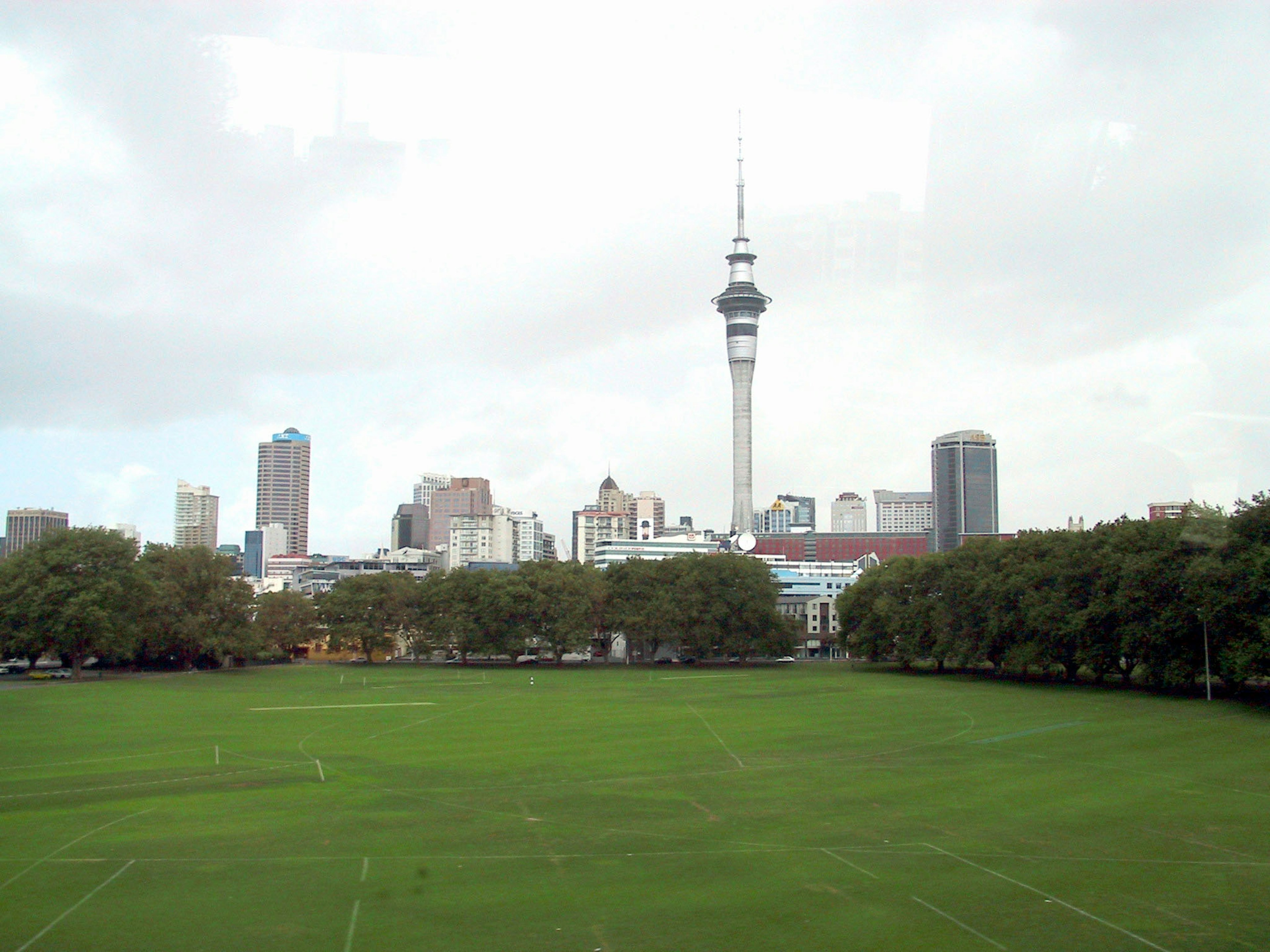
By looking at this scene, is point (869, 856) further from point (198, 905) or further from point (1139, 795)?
point (198, 905)

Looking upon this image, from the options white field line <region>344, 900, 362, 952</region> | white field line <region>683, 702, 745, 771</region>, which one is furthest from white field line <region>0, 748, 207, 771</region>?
white field line <region>344, 900, 362, 952</region>

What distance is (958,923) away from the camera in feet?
55.3

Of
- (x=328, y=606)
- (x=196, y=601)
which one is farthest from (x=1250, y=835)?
(x=328, y=606)

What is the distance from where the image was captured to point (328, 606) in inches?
4660

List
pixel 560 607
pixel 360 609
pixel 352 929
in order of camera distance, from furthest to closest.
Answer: pixel 360 609, pixel 560 607, pixel 352 929

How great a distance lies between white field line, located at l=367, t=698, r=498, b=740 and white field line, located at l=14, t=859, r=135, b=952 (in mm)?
22149

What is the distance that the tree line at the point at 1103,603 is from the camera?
2082 inches

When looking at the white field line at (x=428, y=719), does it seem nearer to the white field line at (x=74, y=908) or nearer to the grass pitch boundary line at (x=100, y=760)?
the grass pitch boundary line at (x=100, y=760)

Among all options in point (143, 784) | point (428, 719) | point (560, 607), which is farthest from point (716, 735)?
point (560, 607)

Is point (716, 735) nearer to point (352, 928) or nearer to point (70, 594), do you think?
point (352, 928)

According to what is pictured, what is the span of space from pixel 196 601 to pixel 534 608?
1320 inches

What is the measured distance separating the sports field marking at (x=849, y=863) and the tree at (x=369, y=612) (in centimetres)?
9952

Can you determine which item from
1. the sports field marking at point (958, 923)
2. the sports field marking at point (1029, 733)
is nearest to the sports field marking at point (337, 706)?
the sports field marking at point (1029, 733)

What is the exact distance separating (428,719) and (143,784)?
20929 millimetres
